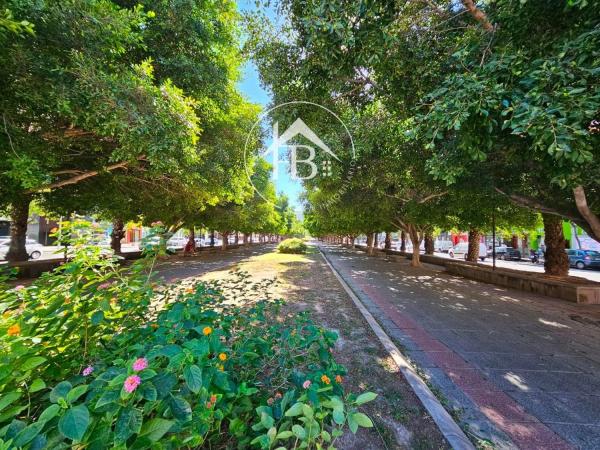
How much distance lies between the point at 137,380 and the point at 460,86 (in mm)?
4545

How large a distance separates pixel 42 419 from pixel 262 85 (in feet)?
28.3

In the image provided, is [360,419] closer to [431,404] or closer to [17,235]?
[431,404]

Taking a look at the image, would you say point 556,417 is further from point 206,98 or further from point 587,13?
point 206,98

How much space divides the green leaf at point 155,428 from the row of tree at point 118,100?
17.3ft

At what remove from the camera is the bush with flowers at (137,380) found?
41.1 inches

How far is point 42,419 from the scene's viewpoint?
0.97 metres

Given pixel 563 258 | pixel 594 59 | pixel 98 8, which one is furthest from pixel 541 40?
pixel 563 258

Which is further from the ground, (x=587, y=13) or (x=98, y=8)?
(x=98, y=8)

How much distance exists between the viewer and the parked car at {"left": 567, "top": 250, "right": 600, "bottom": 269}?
68.4ft

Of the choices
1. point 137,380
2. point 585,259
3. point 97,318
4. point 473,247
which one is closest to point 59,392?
point 137,380

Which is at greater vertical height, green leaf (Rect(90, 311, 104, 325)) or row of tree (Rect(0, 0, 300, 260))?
row of tree (Rect(0, 0, 300, 260))

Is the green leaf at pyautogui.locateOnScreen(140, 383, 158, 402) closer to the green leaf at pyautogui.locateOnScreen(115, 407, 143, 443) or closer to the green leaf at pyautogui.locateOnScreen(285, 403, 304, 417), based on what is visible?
the green leaf at pyautogui.locateOnScreen(115, 407, 143, 443)

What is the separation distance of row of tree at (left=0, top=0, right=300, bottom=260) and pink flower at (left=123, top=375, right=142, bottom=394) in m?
5.12

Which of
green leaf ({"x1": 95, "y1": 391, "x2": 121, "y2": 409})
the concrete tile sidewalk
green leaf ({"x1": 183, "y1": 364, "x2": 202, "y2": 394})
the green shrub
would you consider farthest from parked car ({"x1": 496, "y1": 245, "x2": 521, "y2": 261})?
green leaf ({"x1": 95, "y1": 391, "x2": 121, "y2": 409})
